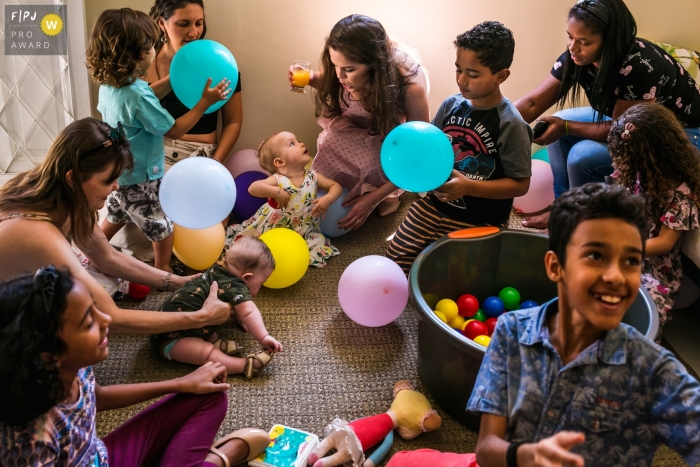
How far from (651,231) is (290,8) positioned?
1.57 meters

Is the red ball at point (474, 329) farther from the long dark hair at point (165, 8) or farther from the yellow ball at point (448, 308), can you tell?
the long dark hair at point (165, 8)

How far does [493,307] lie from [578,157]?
684 millimetres

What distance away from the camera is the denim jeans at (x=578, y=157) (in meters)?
2.17

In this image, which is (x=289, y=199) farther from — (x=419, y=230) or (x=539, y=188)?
(x=539, y=188)

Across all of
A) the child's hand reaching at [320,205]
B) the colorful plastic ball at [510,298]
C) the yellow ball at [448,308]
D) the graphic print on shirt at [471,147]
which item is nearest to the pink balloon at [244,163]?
the child's hand reaching at [320,205]

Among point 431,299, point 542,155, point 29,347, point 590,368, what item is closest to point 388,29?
point 542,155

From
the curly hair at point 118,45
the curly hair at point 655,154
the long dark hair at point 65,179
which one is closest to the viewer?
the long dark hair at point 65,179

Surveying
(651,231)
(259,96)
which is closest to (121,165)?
(259,96)

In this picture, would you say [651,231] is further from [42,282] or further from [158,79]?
[158,79]

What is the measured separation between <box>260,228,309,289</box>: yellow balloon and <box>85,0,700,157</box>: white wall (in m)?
0.75

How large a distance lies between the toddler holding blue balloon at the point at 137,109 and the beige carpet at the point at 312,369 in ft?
0.89

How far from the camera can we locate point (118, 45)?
5.87ft

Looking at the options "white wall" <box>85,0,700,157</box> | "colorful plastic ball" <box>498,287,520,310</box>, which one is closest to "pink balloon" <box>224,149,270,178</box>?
"white wall" <box>85,0,700,157</box>

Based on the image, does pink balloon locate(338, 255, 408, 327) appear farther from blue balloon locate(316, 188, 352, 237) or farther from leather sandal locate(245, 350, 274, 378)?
blue balloon locate(316, 188, 352, 237)
